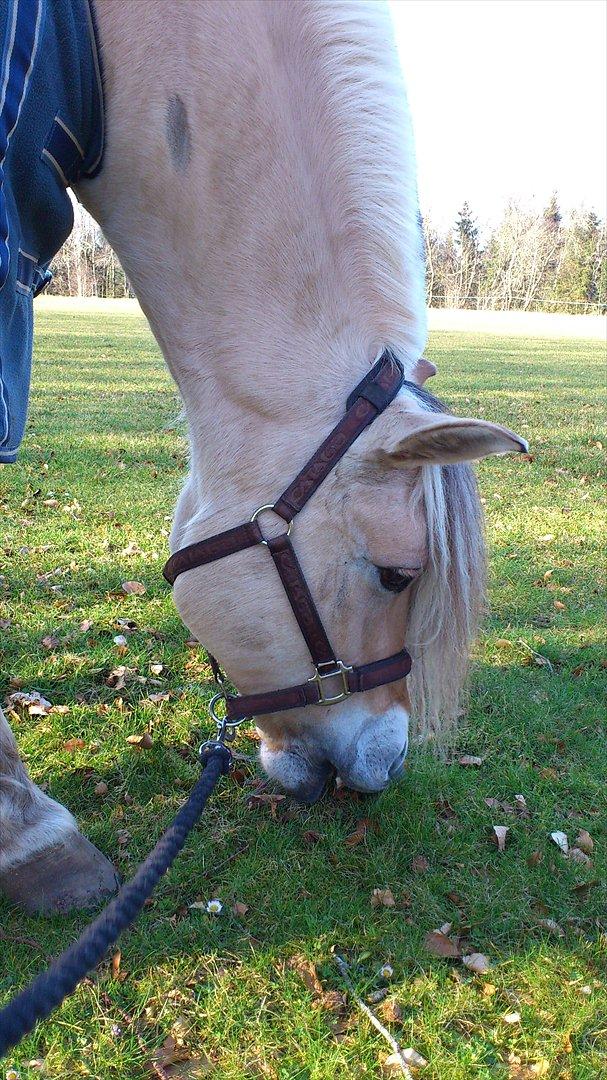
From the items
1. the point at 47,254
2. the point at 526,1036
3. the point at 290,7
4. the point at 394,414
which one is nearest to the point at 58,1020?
the point at 526,1036

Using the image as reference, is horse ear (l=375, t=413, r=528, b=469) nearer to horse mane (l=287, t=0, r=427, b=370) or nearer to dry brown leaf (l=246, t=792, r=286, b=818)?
horse mane (l=287, t=0, r=427, b=370)

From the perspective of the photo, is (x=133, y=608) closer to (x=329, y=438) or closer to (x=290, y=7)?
(x=329, y=438)

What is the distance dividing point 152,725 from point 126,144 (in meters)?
2.48

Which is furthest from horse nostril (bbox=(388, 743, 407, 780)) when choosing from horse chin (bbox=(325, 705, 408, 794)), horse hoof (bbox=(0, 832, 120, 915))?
horse hoof (bbox=(0, 832, 120, 915))

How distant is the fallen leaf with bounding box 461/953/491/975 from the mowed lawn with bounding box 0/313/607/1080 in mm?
27

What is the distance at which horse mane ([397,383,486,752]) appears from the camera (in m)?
2.18

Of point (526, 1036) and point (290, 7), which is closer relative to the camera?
point (290, 7)

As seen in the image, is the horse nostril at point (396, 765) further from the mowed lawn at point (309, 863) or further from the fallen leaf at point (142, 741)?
the fallen leaf at point (142, 741)

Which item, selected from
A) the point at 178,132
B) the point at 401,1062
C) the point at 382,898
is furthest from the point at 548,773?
the point at 178,132

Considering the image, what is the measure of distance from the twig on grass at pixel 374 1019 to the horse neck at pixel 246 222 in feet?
5.14

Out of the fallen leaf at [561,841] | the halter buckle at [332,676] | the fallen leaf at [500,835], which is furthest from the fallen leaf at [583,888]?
the halter buckle at [332,676]

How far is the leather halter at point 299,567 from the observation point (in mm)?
2086

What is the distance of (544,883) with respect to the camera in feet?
9.39

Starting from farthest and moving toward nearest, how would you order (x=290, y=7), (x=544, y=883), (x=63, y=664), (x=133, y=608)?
(x=133, y=608) < (x=63, y=664) < (x=544, y=883) < (x=290, y=7)
